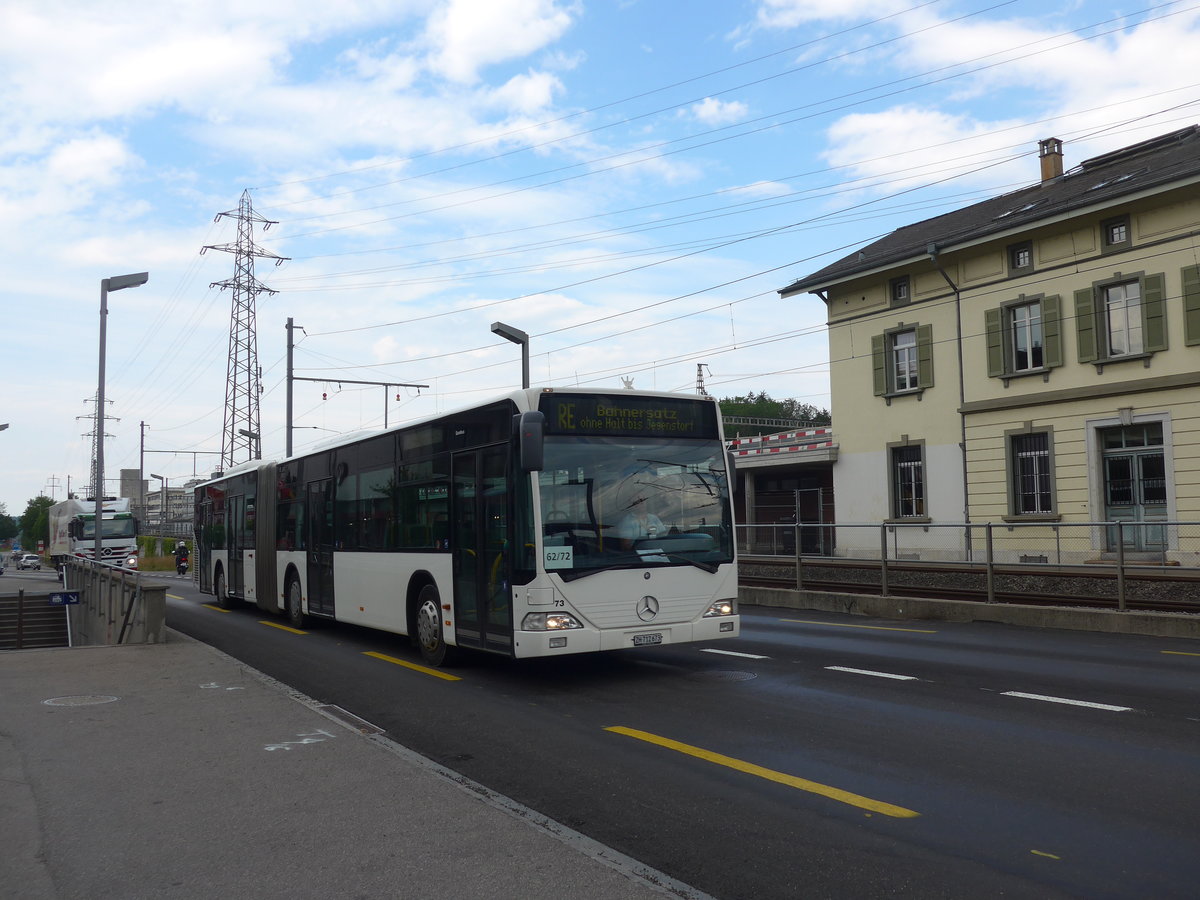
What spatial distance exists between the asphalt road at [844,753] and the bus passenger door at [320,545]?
2723 mm

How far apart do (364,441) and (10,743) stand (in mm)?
7185

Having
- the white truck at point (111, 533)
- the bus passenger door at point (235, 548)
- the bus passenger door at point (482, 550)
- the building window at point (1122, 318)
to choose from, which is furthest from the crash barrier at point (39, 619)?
the building window at point (1122, 318)

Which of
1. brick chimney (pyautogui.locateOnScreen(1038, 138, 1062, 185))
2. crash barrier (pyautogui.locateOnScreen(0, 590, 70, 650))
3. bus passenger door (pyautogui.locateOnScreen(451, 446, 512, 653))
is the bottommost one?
crash barrier (pyautogui.locateOnScreen(0, 590, 70, 650))

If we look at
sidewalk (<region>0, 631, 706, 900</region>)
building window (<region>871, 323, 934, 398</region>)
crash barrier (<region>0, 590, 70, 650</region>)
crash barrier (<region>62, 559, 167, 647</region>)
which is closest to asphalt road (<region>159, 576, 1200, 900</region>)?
sidewalk (<region>0, 631, 706, 900</region>)

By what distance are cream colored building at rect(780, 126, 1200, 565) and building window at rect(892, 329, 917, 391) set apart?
5cm

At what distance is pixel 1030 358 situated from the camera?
2792 cm

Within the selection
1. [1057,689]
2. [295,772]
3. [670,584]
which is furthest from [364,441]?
[1057,689]

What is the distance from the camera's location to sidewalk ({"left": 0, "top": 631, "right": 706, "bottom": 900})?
4.53 metres

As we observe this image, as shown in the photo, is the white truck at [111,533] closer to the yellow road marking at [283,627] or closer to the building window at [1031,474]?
the yellow road marking at [283,627]

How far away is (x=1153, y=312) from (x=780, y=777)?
22.7 metres

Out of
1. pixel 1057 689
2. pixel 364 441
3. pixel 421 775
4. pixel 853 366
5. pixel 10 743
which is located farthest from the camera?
pixel 853 366

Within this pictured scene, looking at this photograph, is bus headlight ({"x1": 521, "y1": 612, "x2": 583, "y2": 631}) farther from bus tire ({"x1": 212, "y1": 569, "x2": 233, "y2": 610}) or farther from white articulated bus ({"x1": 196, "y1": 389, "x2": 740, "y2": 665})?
bus tire ({"x1": 212, "y1": 569, "x2": 233, "y2": 610})

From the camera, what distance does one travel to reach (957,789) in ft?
19.5

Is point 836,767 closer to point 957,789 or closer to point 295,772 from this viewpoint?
point 957,789
